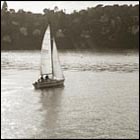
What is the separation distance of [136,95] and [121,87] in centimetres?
936

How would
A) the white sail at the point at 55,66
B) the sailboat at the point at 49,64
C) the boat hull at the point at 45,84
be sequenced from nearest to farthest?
the boat hull at the point at 45,84 → the sailboat at the point at 49,64 → the white sail at the point at 55,66

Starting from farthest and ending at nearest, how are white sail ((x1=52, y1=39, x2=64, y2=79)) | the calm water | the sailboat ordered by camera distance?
white sail ((x1=52, y1=39, x2=64, y2=79)) → the sailboat → the calm water

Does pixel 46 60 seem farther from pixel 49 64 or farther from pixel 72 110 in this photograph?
pixel 72 110

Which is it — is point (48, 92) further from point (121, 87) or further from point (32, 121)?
point (32, 121)

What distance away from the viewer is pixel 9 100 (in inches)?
2235

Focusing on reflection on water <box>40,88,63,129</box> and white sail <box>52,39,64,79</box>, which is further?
white sail <box>52,39,64,79</box>

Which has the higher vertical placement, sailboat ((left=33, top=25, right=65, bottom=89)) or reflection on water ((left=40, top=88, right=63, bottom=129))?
sailboat ((left=33, top=25, right=65, bottom=89))

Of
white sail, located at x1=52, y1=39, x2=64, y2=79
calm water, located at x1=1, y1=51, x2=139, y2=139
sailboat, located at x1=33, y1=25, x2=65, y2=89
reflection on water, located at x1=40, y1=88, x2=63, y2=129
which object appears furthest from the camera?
white sail, located at x1=52, y1=39, x2=64, y2=79

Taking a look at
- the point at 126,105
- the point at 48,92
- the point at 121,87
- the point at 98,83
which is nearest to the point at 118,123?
the point at 126,105

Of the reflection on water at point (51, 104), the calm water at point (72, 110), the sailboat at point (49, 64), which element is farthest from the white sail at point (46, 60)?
the reflection on water at point (51, 104)

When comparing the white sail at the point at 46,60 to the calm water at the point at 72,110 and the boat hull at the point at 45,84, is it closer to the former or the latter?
the boat hull at the point at 45,84

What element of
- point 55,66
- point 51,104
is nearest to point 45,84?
point 55,66

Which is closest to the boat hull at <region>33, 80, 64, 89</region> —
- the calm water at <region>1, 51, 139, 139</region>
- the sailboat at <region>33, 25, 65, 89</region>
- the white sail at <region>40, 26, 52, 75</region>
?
the sailboat at <region>33, 25, 65, 89</region>

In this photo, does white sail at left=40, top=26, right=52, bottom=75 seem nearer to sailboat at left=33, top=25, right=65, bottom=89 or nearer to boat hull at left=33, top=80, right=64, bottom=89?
sailboat at left=33, top=25, right=65, bottom=89
